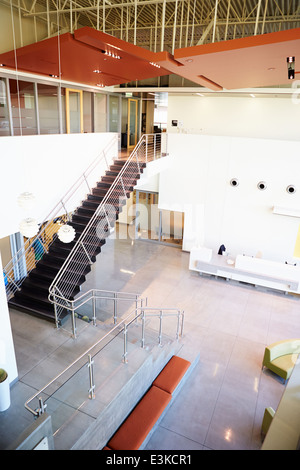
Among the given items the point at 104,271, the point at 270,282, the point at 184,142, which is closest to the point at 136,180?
the point at 184,142

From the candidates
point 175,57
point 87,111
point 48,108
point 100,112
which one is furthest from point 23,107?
point 175,57

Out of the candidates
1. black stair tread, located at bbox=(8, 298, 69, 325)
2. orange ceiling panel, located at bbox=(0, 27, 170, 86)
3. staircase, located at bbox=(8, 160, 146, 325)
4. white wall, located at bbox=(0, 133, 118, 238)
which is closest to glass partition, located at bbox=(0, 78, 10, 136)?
orange ceiling panel, located at bbox=(0, 27, 170, 86)

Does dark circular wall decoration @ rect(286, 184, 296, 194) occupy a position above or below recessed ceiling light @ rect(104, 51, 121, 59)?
below

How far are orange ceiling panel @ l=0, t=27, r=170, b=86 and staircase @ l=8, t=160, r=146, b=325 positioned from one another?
3027 millimetres

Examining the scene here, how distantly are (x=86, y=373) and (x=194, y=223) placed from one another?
7.91 metres

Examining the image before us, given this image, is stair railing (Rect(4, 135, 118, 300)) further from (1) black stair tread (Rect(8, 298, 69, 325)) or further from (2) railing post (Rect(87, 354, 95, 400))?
(2) railing post (Rect(87, 354, 95, 400))

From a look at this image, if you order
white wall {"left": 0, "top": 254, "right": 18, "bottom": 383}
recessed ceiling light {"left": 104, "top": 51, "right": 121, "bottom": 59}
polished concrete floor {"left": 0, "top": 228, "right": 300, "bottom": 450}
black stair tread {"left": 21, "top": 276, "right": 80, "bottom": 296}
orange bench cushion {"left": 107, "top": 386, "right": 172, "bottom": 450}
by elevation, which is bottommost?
polished concrete floor {"left": 0, "top": 228, "right": 300, "bottom": 450}

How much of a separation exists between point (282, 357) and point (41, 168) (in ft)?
23.1

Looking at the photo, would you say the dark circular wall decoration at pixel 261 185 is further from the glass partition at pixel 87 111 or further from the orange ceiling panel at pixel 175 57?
the glass partition at pixel 87 111

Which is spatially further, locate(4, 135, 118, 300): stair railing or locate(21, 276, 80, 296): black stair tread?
locate(4, 135, 118, 300): stair railing

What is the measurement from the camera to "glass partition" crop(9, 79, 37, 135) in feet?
28.0

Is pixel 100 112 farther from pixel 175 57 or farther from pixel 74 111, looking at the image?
pixel 175 57

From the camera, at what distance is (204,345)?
7.57m
